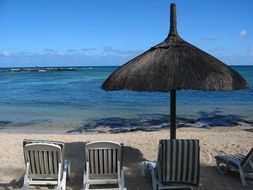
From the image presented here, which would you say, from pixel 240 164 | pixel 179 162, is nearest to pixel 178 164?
pixel 179 162

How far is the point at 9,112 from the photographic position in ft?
67.2

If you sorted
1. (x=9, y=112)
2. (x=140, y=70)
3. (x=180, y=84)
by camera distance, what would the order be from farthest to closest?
(x=9, y=112)
(x=140, y=70)
(x=180, y=84)

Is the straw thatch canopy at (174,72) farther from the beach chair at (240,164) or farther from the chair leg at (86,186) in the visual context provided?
the chair leg at (86,186)

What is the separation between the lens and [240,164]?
21.5 feet

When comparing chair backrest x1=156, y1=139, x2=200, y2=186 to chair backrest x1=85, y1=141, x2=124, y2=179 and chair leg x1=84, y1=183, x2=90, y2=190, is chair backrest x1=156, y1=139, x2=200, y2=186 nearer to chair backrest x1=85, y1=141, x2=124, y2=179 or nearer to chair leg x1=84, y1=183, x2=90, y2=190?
chair backrest x1=85, y1=141, x2=124, y2=179

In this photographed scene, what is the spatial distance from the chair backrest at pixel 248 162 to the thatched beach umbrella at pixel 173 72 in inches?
42.3

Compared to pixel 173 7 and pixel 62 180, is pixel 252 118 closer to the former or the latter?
pixel 173 7

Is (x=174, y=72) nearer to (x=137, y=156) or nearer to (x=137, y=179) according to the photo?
(x=137, y=179)

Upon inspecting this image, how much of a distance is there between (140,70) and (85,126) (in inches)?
353

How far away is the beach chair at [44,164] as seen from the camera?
5.68 metres

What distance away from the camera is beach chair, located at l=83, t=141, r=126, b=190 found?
19.1ft

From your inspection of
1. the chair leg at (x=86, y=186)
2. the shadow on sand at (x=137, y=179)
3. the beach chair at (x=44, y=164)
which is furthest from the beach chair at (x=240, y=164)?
the beach chair at (x=44, y=164)

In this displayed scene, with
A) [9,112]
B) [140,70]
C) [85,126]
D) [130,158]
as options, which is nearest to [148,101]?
[9,112]

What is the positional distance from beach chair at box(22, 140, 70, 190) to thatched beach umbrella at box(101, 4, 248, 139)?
1.62 m
